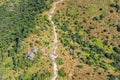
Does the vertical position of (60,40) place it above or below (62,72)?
above

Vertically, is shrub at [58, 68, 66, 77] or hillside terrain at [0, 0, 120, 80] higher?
hillside terrain at [0, 0, 120, 80]

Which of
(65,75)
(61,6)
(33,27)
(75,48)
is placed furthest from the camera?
(61,6)

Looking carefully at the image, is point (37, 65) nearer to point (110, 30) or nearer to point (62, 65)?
point (62, 65)

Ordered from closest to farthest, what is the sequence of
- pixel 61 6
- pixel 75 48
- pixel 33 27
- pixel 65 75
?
pixel 65 75 → pixel 75 48 → pixel 33 27 → pixel 61 6

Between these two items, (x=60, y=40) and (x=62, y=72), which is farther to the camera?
(x=60, y=40)

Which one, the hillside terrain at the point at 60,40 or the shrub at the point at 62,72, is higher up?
the hillside terrain at the point at 60,40

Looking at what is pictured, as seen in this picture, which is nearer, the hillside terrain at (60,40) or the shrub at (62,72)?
the shrub at (62,72)

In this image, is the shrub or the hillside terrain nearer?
the shrub

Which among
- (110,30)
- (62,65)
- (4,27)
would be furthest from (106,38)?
(4,27)
